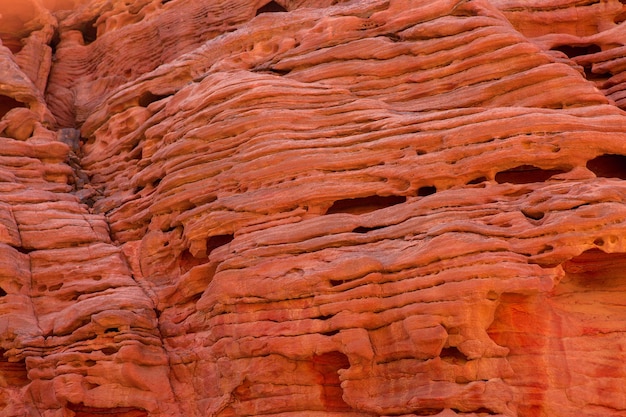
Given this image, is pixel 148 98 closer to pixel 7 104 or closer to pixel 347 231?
pixel 7 104

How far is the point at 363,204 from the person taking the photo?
41.2 ft

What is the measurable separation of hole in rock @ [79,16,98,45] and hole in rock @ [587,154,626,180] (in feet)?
55.4

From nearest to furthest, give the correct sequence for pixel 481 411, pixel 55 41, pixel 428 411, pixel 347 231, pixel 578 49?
pixel 481 411, pixel 428 411, pixel 347 231, pixel 578 49, pixel 55 41

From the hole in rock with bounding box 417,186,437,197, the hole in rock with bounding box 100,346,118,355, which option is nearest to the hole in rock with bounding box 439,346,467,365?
the hole in rock with bounding box 417,186,437,197

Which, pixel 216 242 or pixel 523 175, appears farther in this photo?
pixel 216 242

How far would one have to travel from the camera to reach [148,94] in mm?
17906

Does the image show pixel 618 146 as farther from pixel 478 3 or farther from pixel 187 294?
pixel 187 294

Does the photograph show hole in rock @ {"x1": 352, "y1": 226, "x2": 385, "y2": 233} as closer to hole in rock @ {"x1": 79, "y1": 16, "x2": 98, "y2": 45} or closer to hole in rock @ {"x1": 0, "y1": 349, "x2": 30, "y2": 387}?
hole in rock @ {"x1": 0, "y1": 349, "x2": 30, "y2": 387}

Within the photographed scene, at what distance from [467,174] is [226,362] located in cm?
513

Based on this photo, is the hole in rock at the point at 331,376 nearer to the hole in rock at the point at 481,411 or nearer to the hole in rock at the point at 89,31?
the hole in rock at the point at 481,411

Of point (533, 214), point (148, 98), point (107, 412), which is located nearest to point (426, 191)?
point (533, 214)

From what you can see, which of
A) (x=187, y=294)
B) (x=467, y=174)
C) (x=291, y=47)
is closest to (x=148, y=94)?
(x=291, y=47)

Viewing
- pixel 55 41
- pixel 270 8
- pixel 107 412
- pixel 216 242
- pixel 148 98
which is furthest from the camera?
pixel 55 41

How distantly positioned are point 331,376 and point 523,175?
463 centimetres
